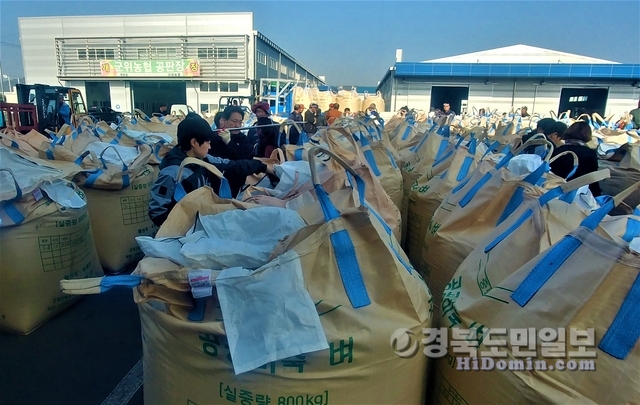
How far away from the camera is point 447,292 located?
4.25 feet

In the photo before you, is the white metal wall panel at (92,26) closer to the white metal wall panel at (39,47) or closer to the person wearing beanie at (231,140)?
the white metal wall panel at (39,47)

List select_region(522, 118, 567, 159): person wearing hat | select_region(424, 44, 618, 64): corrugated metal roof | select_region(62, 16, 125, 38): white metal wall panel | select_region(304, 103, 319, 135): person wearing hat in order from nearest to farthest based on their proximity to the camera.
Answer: select_region(522, 118, 567, 159): person wearing hat → select_region(304, 103, 319, 135): person wearing hat → select_region(424, 44, 618, 64): corrugated metal roof → select_region(62, 16, 125, 38): white metal wall panel

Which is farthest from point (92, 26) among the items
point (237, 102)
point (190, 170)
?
point (190, 170)

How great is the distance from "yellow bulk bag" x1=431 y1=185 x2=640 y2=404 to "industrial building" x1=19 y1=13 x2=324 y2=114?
2642 cm

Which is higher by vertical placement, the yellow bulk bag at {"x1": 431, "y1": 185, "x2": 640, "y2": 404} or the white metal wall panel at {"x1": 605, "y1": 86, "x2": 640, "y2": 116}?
the white metal wall panel at {"x1": 605, "y1": 86, "x2": 640, "y2": 116}

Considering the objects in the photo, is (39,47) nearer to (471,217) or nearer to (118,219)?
(118,219)

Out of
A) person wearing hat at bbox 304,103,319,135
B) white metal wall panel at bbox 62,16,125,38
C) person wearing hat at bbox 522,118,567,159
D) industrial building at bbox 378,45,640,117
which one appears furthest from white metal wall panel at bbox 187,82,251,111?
person wearing hat at bbox 522,118,567,159

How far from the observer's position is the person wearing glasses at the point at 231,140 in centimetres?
341

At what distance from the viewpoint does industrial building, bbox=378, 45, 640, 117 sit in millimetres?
18641

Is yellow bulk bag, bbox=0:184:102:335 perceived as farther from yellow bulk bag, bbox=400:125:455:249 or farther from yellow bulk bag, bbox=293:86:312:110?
yellow bulk bag, bbox=293:86:312:110

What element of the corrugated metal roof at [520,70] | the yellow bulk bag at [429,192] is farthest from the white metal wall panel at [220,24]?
the yellow bulk bag at [429,192]

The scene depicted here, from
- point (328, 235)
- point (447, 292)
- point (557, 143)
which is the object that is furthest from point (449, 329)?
point (557, 143)

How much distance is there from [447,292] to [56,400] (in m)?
1.85

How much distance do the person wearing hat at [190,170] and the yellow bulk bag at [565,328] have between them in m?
1.38
